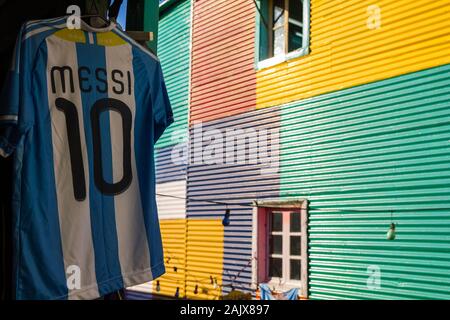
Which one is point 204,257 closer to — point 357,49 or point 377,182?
point 377,182

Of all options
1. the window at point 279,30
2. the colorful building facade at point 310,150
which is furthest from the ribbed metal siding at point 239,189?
the window at point 279,30

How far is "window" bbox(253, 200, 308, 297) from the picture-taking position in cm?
893

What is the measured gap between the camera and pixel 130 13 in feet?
9.27

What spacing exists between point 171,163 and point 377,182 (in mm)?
6091

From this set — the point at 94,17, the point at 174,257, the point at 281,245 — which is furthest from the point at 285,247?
the point at 94,17

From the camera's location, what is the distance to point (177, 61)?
12859 millimetres

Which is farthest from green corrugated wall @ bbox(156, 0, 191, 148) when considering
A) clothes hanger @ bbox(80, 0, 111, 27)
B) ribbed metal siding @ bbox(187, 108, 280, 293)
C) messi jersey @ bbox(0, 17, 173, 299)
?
messi jersey @ bbox(0, 17, 173, 299)

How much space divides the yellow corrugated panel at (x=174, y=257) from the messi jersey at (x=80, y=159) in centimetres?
947

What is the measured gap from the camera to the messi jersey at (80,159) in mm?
2078

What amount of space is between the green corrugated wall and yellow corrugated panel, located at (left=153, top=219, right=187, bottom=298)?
2178 millimetres

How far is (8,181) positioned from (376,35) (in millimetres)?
7444

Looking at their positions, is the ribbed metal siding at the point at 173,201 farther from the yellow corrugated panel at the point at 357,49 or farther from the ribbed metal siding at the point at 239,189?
the yellow corrugated panel at the point at 357,49
